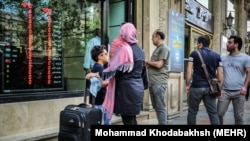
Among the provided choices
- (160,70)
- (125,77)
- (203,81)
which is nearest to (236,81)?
(203,81)

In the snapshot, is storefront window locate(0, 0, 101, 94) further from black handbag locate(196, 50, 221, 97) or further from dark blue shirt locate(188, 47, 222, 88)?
black handbag locate(196, 50, 221, 97)

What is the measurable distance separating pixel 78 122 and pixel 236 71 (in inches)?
125

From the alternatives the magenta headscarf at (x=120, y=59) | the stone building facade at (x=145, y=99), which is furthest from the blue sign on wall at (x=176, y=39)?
the magenta headscarf at (x=120, y=59)

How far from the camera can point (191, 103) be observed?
231 inches

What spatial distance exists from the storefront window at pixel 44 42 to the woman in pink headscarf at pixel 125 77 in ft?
6.12

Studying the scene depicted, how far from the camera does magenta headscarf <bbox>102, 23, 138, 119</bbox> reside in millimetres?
4090

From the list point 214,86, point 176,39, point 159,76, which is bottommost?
point 214,86

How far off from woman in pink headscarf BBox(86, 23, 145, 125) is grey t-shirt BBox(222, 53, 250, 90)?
224cm

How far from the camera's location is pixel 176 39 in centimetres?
917

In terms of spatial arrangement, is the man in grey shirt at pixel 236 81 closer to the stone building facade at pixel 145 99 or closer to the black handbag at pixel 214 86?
the black handbag at pixel 214 86

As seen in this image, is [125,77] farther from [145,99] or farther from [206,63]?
[145,99]

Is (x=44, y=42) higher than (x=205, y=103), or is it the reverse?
(x=44, y=42)

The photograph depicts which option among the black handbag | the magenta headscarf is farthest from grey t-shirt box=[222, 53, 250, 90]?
the magenta headscarf

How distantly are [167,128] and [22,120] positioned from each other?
2556 mm
